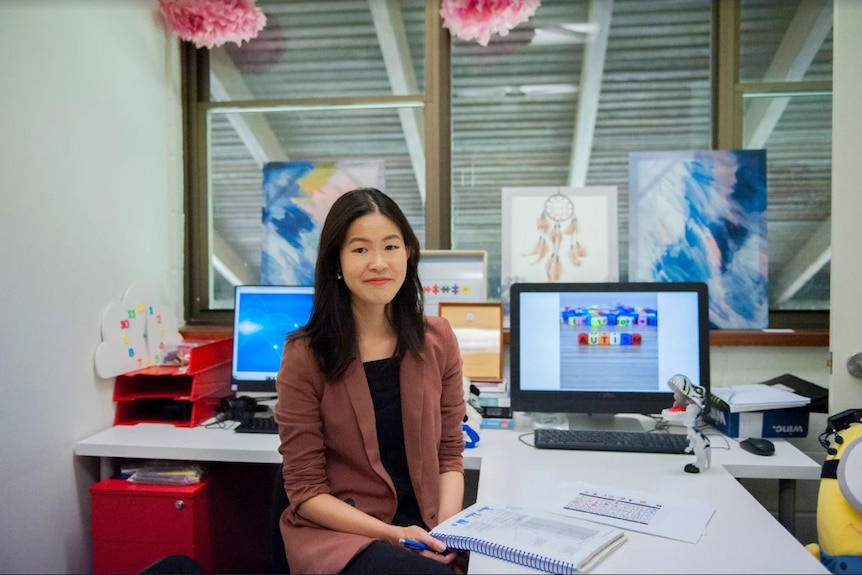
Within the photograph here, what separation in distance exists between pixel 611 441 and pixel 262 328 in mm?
1259

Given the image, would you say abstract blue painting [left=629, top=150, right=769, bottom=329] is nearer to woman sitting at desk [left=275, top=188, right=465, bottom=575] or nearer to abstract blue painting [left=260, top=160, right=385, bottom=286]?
abstract blue painting [left=260, top=160, right=385, bottom=286]

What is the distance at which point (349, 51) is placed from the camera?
2.69 m

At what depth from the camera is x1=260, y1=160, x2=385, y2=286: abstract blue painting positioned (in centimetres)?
250

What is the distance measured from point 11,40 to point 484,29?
157 cm

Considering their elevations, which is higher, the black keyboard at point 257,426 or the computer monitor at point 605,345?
the computer monitor at point 605,345

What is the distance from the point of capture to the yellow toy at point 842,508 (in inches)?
48.0

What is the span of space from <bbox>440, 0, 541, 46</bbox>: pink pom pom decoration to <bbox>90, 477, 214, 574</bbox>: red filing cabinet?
1.93 metres

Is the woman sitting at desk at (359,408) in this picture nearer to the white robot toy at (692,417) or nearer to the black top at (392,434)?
the black top at (392,434)

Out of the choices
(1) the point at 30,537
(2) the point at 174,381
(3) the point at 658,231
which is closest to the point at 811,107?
(3) the point at 658,231

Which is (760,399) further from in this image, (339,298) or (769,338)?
(339,298)

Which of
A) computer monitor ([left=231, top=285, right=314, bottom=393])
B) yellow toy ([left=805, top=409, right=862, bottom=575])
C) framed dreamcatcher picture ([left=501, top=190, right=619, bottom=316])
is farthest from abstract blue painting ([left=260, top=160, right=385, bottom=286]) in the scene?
yellow toy ([left=805, top=409, right=862, bottom=575])

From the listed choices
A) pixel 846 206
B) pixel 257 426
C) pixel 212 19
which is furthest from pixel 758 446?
pixel 212 19

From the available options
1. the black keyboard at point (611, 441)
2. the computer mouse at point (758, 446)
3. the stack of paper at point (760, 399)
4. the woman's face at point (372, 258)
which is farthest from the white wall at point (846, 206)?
the woman's face at point (372, 258)

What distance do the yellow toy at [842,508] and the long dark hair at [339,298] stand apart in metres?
0.97
